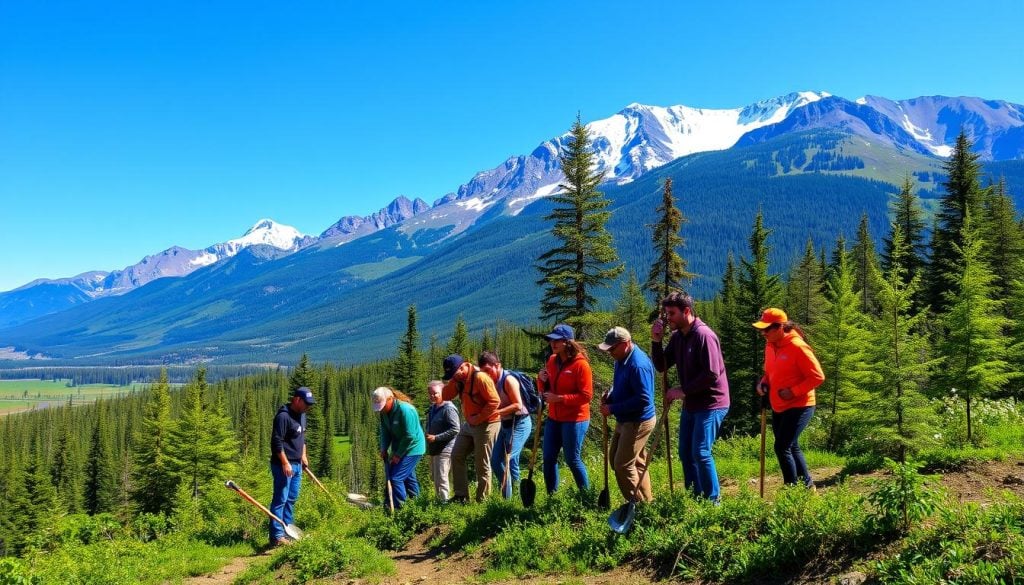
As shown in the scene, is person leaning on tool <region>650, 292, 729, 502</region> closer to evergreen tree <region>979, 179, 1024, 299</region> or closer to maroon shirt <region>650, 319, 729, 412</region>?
maroon shirt <region>650, 319, 729, 412</region>

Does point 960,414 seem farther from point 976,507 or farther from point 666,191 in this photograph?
point 666,191

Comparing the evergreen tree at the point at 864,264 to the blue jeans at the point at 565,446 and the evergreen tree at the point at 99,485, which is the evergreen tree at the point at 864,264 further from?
the evergreen tree at the point at 99,485

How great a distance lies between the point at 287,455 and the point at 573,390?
17.8ft

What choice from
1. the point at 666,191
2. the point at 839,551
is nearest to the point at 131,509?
the point at 666,191

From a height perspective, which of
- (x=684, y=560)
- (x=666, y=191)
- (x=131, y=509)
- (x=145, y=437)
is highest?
(x=666, y=191)

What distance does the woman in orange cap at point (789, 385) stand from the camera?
727 cm

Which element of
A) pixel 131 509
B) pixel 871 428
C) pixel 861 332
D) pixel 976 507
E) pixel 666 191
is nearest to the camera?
pixel 976 507

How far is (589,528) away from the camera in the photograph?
7.22m

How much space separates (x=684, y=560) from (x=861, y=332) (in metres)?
17.0

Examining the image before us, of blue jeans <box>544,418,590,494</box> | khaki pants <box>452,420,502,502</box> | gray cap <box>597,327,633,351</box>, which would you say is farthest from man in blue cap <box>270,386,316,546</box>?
gray cap <box>597,327,633,351</box>

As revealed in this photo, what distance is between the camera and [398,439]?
34.4ft

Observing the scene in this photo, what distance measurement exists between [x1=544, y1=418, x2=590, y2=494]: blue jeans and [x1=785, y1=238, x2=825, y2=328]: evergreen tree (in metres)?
27.6

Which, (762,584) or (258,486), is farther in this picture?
(258,486)

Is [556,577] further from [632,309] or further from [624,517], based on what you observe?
[632,309]
